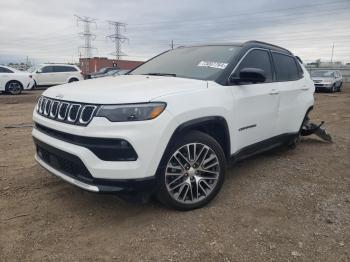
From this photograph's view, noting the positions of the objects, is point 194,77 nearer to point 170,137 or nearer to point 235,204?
point 170,137

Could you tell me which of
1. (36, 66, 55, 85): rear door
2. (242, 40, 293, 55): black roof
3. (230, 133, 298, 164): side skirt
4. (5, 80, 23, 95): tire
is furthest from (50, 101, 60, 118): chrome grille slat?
(36, 66, 55, 85): rear door

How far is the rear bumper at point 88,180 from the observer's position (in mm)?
3109

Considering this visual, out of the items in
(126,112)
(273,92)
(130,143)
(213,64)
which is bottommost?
(130,143)

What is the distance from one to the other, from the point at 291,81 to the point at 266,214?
2374 millimetres

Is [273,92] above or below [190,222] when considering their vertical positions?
above

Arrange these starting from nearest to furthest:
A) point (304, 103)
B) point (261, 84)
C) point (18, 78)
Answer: point (261, 84) → point (304, 103) → point (18, 78)

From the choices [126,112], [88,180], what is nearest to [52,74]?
[88,180]

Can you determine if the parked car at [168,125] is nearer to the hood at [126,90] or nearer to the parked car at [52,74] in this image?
the hood at [126,90]

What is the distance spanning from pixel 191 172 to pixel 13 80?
1665cm

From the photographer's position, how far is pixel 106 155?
10.1 feet

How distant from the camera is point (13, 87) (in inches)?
710

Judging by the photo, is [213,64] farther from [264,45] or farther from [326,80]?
[326,80]

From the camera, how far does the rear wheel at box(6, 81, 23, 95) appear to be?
1786 cm

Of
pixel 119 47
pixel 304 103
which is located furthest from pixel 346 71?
pixel 304 103
